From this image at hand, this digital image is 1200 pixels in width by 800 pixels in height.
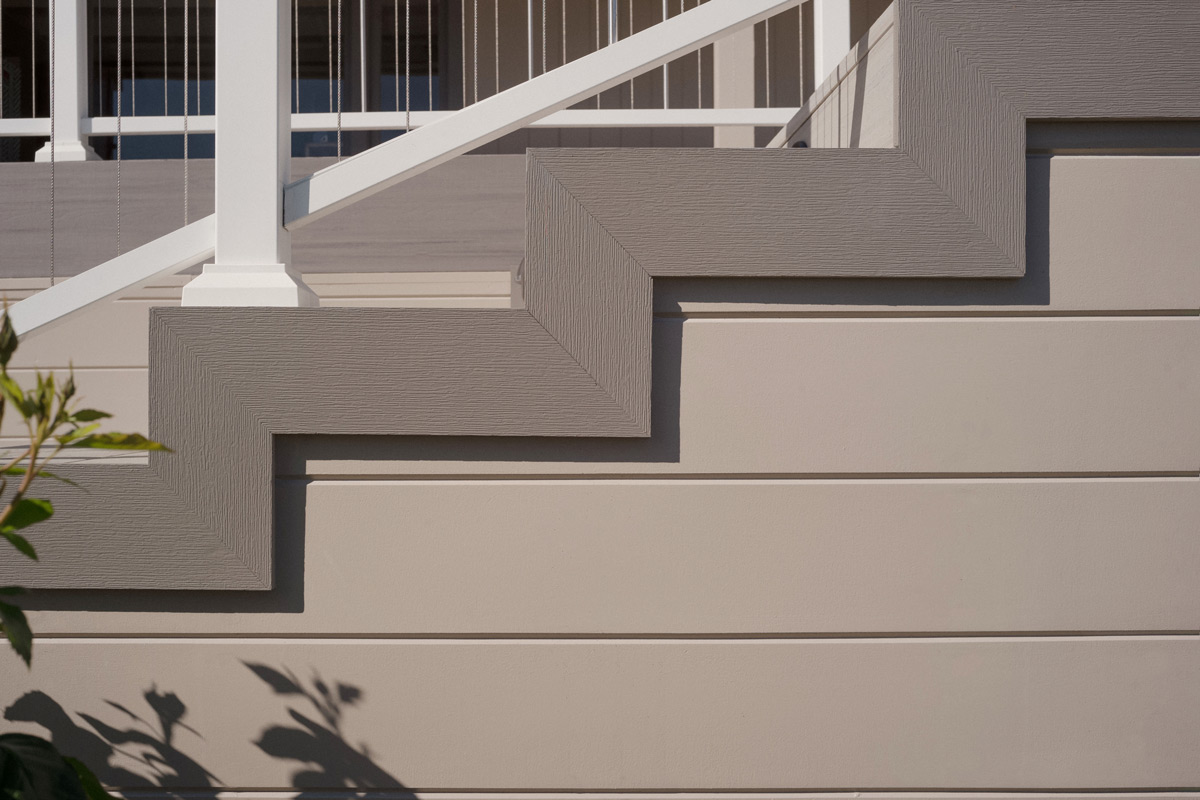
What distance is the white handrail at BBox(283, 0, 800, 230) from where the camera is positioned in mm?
1354

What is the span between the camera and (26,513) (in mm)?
888

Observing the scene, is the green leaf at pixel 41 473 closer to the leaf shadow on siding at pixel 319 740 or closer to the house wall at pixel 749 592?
the house wall at pixel 749 592

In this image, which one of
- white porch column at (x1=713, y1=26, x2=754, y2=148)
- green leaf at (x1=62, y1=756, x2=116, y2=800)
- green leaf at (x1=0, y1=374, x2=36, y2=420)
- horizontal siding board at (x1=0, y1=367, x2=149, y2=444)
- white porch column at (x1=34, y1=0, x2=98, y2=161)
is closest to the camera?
green leaf at (x1=0, y1=374, x2=36, y2=420)

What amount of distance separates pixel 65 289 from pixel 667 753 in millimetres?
1279

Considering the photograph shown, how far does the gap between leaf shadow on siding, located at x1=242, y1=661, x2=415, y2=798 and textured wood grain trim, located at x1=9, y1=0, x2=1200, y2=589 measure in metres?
0.18

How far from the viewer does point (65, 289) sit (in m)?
1.38

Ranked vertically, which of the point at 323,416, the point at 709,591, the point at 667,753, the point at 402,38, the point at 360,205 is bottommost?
the point at 667,753

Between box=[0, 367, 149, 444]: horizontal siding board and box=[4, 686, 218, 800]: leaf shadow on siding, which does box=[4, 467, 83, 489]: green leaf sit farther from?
box=[0, 367, 149, 444]: horizontal siding board

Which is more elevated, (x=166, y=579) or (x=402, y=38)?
(x=402, y=38)

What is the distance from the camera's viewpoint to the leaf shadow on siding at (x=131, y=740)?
134 centimetres

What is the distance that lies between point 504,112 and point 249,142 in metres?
0.43

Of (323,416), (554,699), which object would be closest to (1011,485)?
(554,699)

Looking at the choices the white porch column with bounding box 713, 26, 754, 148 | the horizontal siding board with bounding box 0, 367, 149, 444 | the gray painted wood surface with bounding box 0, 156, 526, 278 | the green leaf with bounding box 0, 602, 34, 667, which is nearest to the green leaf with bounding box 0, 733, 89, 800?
the green leaf with bounding box 0, 602, 34, 667

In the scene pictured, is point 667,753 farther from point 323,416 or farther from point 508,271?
point 508,271
